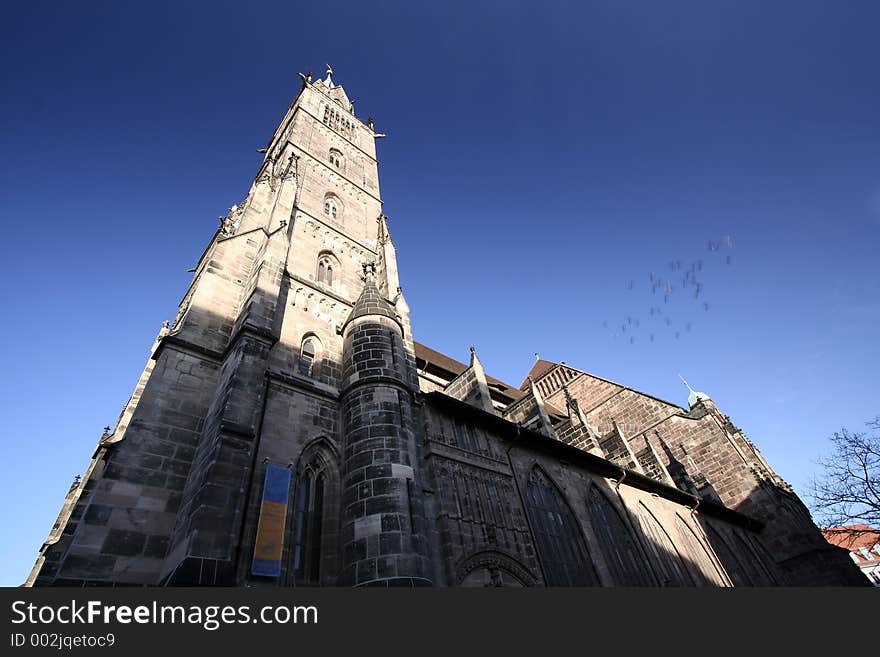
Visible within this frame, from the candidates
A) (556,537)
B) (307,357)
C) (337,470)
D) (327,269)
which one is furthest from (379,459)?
(327,269)

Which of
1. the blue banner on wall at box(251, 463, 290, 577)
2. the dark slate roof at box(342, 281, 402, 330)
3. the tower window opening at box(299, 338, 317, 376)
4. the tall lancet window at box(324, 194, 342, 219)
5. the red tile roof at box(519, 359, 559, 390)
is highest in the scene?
the red tile roof at box(519, 359, 559, 390)

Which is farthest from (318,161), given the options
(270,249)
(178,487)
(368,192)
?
(178,487)

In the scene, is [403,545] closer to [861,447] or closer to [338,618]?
[338,618]

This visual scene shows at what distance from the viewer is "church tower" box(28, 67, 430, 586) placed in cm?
722

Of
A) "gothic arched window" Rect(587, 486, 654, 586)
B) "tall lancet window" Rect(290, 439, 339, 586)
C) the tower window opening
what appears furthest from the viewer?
"gothic arched window" Rect(587, 486, 654, 586)

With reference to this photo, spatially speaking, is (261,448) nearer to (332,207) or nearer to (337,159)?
(332,207)

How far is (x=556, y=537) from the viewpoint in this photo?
12711mm

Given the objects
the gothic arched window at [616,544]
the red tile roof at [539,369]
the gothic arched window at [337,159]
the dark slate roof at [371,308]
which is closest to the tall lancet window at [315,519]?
the dark slate roof at [371,308]

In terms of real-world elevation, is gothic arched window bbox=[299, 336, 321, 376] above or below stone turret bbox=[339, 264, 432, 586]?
above

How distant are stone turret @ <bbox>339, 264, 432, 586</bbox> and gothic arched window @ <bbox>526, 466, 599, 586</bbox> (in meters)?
4.70

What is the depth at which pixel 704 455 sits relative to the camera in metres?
24.3

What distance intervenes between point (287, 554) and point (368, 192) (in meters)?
17.6

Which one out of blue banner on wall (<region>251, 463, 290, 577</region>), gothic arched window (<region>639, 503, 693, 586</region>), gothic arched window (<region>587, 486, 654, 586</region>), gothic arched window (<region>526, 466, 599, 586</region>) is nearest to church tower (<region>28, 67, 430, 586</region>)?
blue banner on wall (<region>251, 463, 290, 577</region>)

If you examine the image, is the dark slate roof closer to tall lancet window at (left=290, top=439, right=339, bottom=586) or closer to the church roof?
tall lancet window at (left=290, top=439, right=339, bottom=586)
